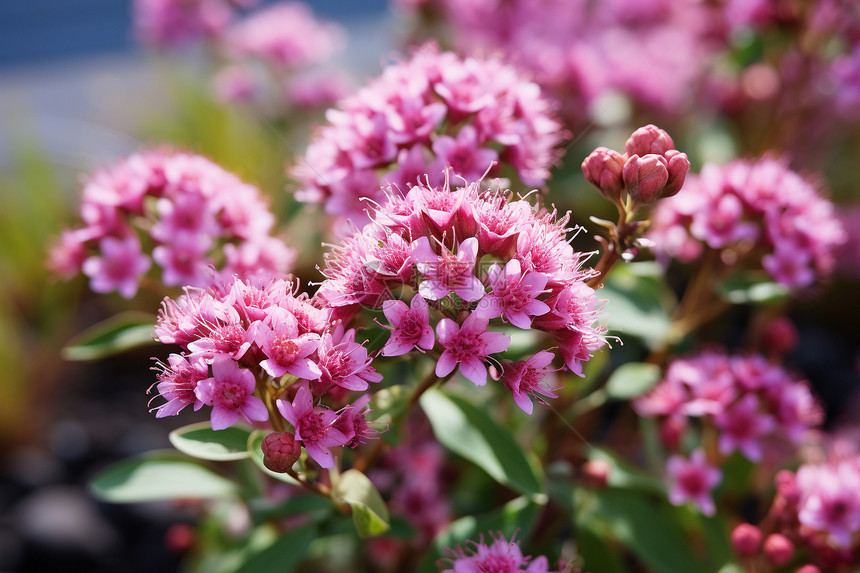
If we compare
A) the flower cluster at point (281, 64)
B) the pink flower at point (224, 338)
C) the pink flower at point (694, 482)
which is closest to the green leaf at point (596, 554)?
the pink flower at point (694, 482)

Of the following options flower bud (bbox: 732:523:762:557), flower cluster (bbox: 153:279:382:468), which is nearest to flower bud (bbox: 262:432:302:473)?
flower cluster (bbox: 153:279:382:468)

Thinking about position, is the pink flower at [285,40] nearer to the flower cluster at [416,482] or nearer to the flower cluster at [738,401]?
the flower cluster at [416,482]

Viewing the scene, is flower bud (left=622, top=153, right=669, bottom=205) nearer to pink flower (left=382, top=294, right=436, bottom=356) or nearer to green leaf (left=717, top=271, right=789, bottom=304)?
pink flower (left=382, top=294, right=436, bottom=356)

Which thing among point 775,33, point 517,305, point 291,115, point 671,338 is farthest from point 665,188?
point 291,115

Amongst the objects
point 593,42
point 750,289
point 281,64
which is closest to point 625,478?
point 750,289

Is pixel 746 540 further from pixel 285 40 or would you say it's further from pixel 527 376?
pixel 285 40

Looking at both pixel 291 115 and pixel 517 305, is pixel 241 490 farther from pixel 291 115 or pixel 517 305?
pixel 291 115
